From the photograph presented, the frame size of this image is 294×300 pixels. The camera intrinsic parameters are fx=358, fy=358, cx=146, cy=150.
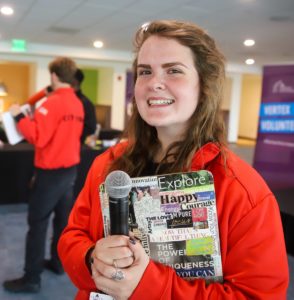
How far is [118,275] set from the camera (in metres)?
0.69

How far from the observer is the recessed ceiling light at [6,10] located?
538 cm

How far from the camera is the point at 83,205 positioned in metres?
Answer: 1.00

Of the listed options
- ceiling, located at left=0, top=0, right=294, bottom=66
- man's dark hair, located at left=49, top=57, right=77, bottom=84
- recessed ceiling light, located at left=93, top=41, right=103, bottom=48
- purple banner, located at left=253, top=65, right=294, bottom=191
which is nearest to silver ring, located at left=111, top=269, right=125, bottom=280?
man's dark hair, located at left=49, top=57, right=77, bottom=84

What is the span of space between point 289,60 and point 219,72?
33.4 ft

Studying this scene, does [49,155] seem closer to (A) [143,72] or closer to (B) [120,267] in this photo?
(A) [143,72]

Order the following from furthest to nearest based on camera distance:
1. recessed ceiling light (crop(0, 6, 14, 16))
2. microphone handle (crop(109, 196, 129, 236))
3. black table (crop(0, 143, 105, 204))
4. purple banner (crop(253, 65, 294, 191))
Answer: recessed ceiling light (crop(0, 6, 14, 16))
black table (crop(0, 143, 105, 204))
purple banner (crop(253, 65, 294, 191))
microphone handle (crop(109, 196, 129, 236))

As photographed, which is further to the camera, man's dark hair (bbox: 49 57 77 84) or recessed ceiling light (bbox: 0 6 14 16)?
recessed ceiling light (bbox: 0 6 14 16)

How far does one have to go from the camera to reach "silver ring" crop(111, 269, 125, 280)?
2.25ft

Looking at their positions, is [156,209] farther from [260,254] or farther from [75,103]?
[75,103]

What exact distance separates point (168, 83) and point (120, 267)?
0.43m

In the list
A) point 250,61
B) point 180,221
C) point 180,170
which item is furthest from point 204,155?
point 250,61

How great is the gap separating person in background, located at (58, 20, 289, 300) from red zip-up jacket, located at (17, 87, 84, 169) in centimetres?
137

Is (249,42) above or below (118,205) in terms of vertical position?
above

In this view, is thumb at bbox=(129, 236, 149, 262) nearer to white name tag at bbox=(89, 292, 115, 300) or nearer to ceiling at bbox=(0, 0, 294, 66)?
white name tag at bbox=(89, 292, 115, 300)
